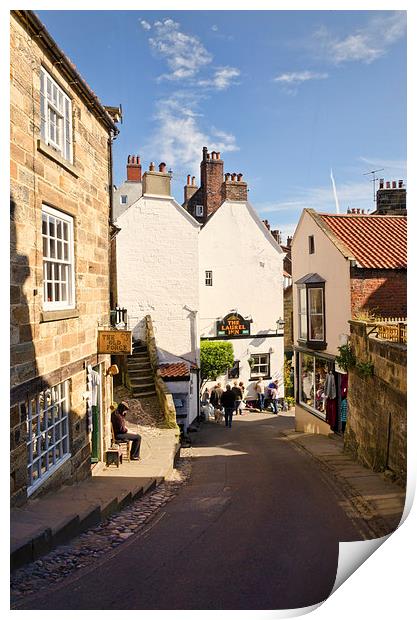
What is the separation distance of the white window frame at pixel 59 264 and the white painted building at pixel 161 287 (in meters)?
3.62

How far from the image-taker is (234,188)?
3088 millimetres

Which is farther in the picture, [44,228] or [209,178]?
[44,228]

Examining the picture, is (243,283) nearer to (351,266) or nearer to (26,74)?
(351,266)

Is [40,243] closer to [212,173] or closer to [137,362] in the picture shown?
[212,173]

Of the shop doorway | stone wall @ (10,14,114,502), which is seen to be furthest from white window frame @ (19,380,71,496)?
the shop doorway

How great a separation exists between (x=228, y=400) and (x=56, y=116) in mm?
6361

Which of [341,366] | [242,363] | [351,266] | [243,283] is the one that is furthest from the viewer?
[242,363]

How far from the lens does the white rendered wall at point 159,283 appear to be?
8469 mm

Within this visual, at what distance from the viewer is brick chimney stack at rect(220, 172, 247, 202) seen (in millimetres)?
2986

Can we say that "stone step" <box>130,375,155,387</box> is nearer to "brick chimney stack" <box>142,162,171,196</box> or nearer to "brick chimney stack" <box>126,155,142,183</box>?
"brick chimney stack" <box>126,155,142,183</box>

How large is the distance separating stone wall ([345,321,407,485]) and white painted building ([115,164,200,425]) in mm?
4594
